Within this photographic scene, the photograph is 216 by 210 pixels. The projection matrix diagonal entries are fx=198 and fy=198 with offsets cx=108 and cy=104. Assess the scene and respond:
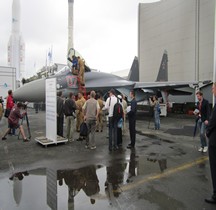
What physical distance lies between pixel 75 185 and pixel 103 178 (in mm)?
617

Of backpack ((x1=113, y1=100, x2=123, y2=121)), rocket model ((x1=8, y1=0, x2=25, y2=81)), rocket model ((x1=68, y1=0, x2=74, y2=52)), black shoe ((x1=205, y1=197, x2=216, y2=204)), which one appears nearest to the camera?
black shoe ((x1=205, y1=197, x2=216, y2=204))

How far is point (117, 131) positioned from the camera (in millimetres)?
6758

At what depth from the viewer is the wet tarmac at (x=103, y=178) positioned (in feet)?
10.1

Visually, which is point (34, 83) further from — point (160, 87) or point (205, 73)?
point (205, 73)

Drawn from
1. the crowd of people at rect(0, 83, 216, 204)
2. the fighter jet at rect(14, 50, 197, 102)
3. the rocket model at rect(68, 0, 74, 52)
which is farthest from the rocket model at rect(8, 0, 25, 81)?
the crowd of people at rect(0, 83, 216, 204)

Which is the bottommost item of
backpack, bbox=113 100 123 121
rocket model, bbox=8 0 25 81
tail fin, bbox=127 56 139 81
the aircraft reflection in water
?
the aircraft reflection in water

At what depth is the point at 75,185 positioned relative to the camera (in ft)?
12.1

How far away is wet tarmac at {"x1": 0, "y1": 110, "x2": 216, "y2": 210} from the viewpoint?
10.1 feet

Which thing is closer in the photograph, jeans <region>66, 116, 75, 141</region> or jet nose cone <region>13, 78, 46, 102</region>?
jeans <region>66, 116, 75, 141</region>

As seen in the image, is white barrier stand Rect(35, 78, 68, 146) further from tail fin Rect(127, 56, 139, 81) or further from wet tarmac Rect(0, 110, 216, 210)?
tail fin Rect(127, 56, 139, 81)

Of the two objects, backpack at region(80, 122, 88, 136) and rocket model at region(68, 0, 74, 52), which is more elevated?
rocket model at region(68, 0, 74, 52)

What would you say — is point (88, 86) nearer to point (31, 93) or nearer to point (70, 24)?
point (31, 93)

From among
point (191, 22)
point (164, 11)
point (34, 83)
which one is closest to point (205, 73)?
point (191, 22)

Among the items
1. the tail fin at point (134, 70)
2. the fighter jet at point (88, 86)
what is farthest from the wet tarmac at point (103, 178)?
the tail fin at point (134, 70)
